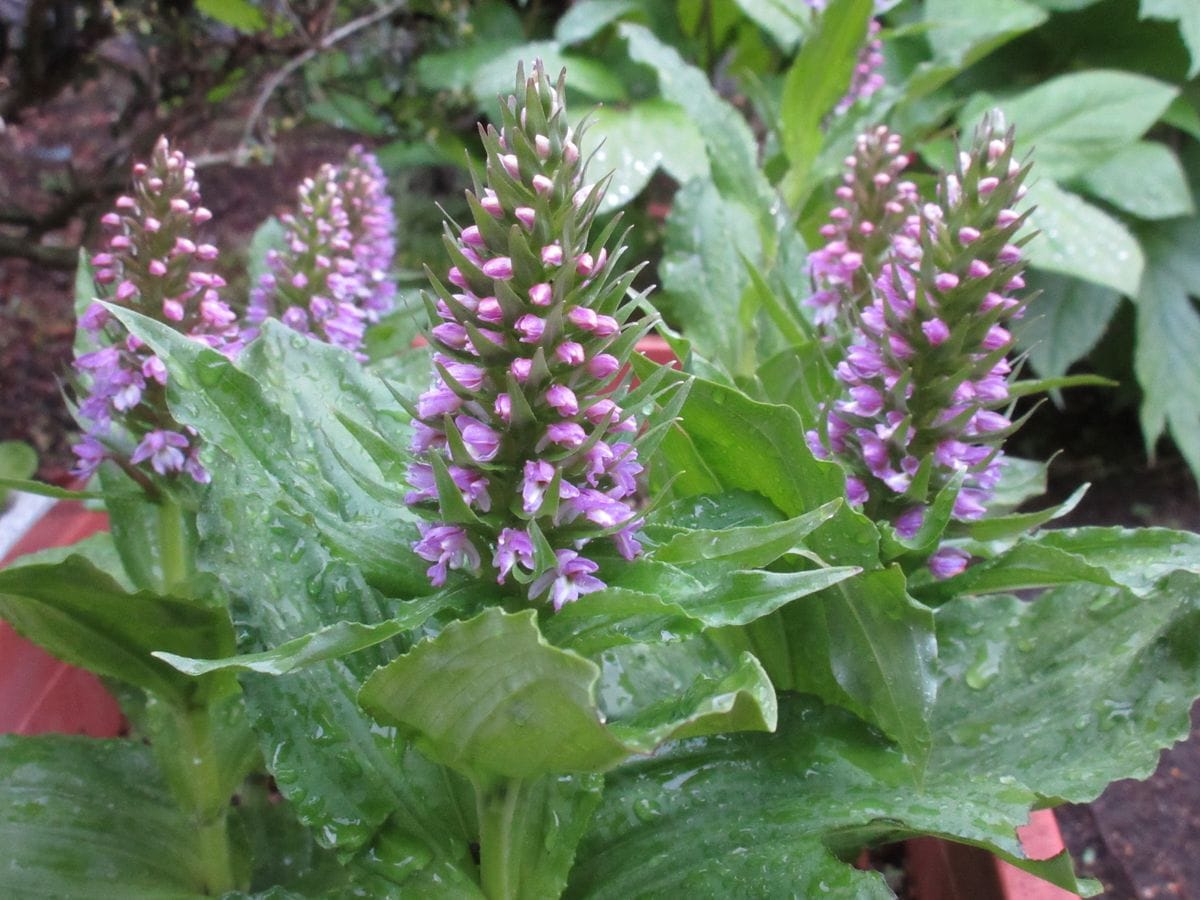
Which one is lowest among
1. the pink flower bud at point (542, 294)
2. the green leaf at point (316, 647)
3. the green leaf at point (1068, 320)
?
the green leaf at point (1068, 320)

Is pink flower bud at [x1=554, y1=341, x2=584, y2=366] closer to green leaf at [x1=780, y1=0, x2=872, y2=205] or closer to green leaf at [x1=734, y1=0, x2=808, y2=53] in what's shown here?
green leaf at [x1=780, y1=0, x2=872, y2=205]

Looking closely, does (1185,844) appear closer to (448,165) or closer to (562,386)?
(562,386)

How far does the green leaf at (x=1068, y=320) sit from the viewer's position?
282 cm

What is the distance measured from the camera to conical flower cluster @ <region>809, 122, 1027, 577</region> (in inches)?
39.9

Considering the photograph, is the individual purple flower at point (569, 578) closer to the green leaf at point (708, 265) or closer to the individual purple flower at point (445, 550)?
the individual purple flower at point (445, 550)

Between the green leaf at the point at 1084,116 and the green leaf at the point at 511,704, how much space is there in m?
2.36

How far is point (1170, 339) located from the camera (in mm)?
2865

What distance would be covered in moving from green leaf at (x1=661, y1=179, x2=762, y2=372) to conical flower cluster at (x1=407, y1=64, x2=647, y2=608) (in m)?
0.97

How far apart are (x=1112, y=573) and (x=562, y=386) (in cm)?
68

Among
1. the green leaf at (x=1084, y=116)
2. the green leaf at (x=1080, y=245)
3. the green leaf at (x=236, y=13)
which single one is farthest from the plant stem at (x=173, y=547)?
the green leaf at (x=1084, y=116)

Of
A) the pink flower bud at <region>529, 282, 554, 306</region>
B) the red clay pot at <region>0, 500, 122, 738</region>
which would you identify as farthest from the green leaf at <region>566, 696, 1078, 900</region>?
the red clay pot at <region>0, 500, 122, 738</region>

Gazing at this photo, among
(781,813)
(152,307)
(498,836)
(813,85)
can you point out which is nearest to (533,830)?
(498,836)

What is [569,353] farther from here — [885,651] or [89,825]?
[89,825]

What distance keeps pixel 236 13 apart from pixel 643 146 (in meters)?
1.03
